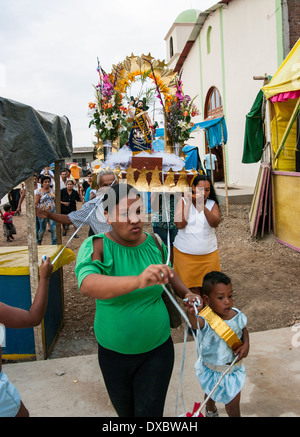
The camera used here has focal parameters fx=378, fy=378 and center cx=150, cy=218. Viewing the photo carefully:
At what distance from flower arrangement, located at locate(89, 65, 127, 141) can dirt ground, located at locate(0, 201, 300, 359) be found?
2.52 meters

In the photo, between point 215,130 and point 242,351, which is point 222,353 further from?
point 215,130

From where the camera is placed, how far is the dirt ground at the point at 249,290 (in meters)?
4.68

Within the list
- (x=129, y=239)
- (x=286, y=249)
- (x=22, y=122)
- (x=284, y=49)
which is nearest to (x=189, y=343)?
(x=129, y=239)

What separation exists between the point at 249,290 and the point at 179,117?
2949 millimetres

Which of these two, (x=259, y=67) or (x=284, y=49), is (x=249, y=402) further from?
(x=259, y=67)

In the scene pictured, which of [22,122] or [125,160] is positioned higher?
[22,122]

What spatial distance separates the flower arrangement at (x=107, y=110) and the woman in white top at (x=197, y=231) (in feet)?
4.42

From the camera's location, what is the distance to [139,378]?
6.38 feet

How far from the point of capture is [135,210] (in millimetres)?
1998

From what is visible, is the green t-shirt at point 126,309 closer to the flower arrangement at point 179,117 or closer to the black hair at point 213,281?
the black hair at point 213,281

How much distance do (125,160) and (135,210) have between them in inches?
101

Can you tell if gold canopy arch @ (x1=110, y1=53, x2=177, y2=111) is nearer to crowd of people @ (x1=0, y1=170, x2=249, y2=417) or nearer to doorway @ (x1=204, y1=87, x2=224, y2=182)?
crowd of people @ (x1=0, y1=170, x2=249, y2=417)

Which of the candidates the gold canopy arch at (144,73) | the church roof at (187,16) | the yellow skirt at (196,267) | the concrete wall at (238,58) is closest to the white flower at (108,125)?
the gold canopy arch at (144,73)

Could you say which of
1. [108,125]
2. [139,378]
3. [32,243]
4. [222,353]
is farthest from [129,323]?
[108,125]
